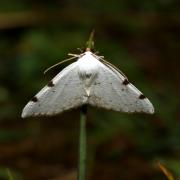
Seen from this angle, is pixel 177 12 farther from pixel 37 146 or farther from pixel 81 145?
pixel 81 145

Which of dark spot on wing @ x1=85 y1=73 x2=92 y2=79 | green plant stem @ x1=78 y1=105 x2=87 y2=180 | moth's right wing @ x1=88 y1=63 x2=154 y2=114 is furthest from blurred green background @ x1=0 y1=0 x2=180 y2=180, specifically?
green plant stem @ x1=78 y1=105 x2=87 y2=180

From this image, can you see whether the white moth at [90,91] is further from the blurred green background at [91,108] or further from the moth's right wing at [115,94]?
the blurred green background at [91,108]

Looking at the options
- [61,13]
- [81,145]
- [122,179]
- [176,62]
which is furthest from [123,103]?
[61,13]

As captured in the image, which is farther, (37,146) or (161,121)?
(161,121)

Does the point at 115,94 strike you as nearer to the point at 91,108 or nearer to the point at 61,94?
the point at 61,94

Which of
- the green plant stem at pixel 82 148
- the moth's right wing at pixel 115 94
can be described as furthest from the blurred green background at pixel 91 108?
the green plant stem at pixel 82 148

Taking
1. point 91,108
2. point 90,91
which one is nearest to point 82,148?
point 90,91
